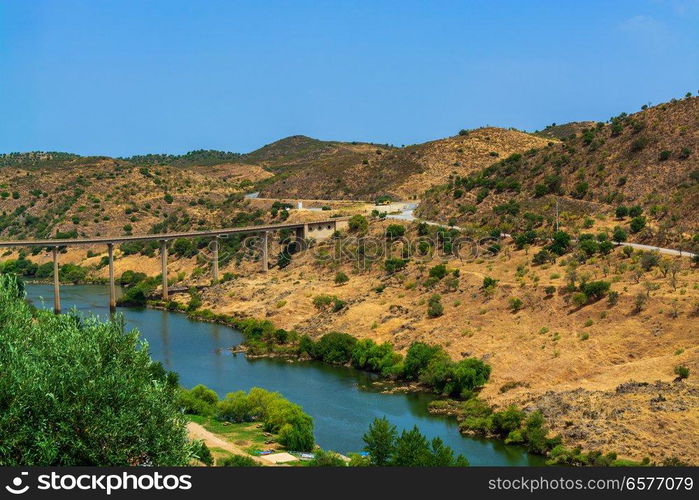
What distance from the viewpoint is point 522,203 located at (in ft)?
278

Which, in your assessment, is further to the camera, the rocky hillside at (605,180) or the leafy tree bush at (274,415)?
the rocky hillside at (605,180)

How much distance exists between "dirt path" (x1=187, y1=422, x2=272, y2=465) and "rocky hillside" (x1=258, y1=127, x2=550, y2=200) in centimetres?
7716

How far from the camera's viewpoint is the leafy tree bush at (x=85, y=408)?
2553cm

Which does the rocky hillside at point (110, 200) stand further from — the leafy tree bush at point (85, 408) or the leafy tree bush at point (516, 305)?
the leafy tree bush at point (85, 408)

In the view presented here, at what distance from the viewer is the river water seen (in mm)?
42781

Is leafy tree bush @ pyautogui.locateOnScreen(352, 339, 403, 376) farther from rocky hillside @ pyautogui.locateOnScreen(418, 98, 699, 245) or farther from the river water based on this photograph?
rocky hillside @ pyautogui.locateOnScreen(418, 98, 699, 245)

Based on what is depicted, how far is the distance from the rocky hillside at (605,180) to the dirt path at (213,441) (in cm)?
3900

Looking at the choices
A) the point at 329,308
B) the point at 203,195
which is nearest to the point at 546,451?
the point at 329,308

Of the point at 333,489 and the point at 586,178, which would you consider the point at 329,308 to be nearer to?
the point at 586,178

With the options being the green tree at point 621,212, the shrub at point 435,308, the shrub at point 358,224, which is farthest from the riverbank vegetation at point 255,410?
the shrub at point 358,224

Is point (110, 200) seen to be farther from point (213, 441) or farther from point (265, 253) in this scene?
point (213, 441)

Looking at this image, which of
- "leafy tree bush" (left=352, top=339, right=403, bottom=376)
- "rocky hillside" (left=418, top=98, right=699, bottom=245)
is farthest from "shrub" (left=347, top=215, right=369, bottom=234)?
"leafy tree bush" (left=352, top=339, right=403, bottom=376)

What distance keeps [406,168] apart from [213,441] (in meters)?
90.5

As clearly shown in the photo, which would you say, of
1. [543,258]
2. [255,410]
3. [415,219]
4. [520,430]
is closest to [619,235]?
[543,258]
